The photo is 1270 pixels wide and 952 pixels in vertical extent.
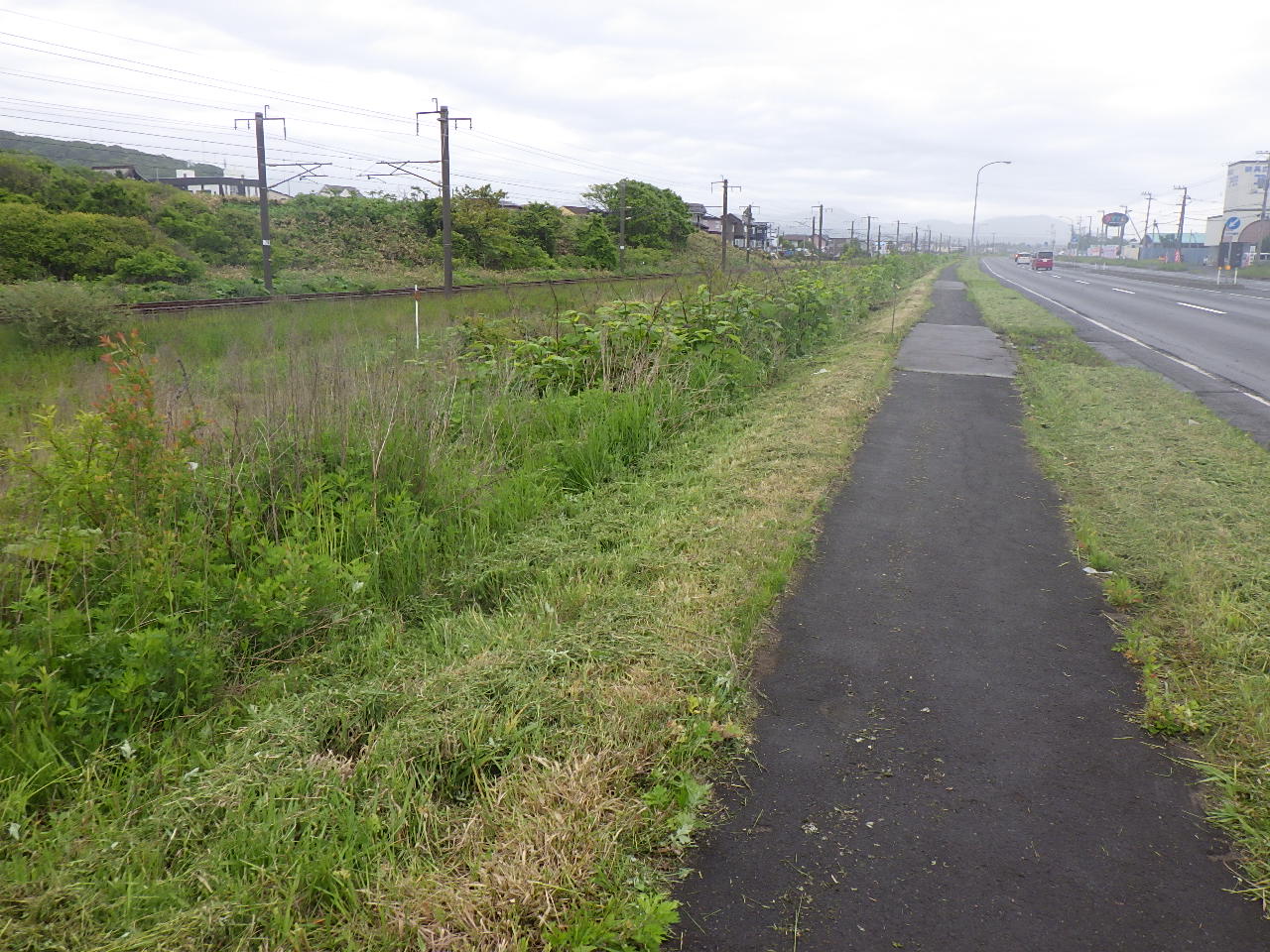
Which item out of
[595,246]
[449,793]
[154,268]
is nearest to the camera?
[449,793]

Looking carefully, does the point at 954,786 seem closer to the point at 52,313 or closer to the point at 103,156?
the point at 52,313

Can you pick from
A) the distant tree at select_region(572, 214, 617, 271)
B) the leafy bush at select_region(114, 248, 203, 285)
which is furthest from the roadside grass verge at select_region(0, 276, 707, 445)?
the distant tree at select_region(572, 214, 617, 271)

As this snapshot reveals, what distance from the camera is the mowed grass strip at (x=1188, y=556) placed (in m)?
3.30

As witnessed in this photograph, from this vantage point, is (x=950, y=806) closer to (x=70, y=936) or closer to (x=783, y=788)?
(x=783, y=788)

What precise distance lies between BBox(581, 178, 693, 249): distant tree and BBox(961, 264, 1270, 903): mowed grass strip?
43276 mm

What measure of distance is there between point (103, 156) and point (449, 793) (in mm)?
101396

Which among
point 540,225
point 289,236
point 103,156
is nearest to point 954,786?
point 289,236

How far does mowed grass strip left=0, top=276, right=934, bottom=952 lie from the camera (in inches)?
97.4

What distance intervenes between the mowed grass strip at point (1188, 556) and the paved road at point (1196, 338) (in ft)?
3.08

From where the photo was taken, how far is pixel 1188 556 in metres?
4.99

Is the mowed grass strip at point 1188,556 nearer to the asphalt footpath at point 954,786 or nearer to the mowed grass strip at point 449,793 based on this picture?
the asphalt footpath at point 954,786

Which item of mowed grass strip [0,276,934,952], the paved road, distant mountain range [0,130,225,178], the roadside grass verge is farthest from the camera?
distant mountain range [0,130,225,178]

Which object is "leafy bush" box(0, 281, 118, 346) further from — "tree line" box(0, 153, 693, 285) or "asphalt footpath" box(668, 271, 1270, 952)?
"asphalt footpath" box(668, 271, 1270, 952)

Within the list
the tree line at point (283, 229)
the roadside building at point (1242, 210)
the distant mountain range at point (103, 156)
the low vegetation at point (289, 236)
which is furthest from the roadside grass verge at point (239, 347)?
the roadside building at point (1242, 210)
